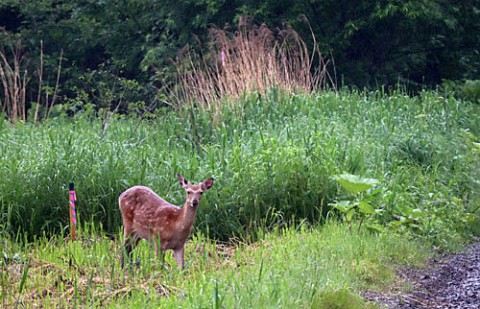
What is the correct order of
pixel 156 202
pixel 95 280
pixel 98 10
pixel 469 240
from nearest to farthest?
pixel 95 280 → pixel 156 202 → pixel 469 240 → pixel 98 10

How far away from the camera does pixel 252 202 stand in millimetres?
9586

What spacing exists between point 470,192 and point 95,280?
5605 mm

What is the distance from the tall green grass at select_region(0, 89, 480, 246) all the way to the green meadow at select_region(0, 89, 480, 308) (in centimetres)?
2

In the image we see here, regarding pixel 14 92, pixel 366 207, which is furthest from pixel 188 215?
Answer: pixel 14 92

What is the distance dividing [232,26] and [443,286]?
16887 millimetres

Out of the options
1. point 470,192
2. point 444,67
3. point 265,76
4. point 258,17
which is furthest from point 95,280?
point 444,67

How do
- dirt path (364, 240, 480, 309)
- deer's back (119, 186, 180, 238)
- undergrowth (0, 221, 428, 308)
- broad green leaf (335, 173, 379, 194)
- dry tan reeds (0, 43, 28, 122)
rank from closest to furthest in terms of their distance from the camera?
1. undergrowth (0, 221, 428, 308)
2. dirt path (364, 240, 480, 309)
3. deer's back (119, 186, 180, 238)
4. broad green leaf (335, 173, 379, 194)
5. dry tan reeds (0, 43, 28, 122)

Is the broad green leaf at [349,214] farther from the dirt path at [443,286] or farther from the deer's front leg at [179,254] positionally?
the deer's front leg at [179,254]

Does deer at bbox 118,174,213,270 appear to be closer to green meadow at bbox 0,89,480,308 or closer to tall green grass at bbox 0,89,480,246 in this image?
green meadow at bbox 0,89,480,308

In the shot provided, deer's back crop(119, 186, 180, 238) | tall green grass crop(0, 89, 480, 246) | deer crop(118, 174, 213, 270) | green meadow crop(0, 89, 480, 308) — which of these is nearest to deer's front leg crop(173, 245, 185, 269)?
deer crop(118, 174, 213, 270)

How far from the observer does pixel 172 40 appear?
25.1m

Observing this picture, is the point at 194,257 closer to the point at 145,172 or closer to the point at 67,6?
the point at 145,172

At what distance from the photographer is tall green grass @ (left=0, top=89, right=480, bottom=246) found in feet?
31.2

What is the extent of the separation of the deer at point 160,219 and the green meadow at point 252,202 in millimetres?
176
